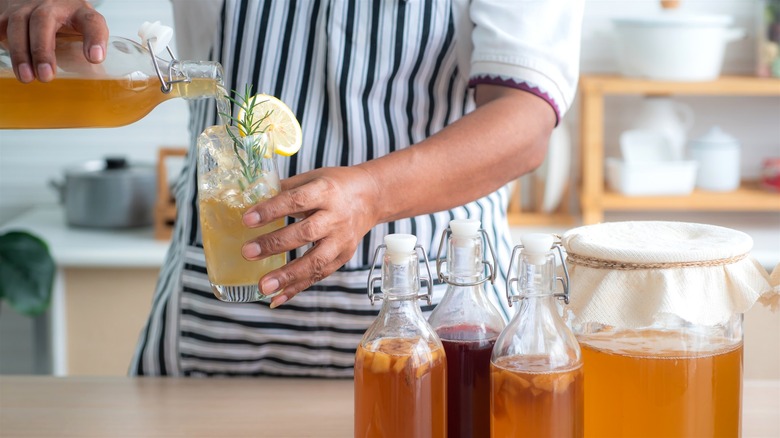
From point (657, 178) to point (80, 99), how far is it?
1967 millimetres

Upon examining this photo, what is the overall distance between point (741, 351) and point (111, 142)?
2483 millimetres

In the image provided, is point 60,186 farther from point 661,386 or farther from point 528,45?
point 661,386

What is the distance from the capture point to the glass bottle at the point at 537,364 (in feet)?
2.79

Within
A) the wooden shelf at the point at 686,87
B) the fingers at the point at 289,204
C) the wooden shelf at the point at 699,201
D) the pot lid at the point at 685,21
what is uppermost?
the pot lid at the point at 685,21

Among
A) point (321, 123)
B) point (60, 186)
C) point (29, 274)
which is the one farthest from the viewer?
point (60, 186)

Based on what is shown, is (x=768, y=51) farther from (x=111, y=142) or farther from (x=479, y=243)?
(x=479, y=243)

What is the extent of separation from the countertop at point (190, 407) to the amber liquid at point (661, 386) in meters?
0.23

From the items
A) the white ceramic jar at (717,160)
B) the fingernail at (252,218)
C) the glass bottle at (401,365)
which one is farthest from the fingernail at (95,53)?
the white ceramic jar at (717,160)

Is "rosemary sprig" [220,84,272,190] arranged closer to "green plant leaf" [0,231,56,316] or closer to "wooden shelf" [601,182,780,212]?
"green plant leaf" [0,231,56,316]

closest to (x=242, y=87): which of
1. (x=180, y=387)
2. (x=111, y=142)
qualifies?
(x=180, y=387)

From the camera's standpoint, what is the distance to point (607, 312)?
0.89m

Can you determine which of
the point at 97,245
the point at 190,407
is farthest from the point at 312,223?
the point at 97,245

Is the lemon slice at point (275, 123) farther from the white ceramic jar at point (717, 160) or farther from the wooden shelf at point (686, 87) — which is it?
the white ceramic jar at point (717, 160)

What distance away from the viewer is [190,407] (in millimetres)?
1229
